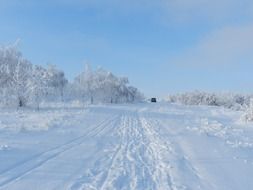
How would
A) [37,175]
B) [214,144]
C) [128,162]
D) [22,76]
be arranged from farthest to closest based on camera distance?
[22,76], [214,144], [128,162], [37,175]

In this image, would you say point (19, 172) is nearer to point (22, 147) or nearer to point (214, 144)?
point (22, 147)

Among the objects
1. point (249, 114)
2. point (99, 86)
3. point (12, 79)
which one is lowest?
point (249, 114)

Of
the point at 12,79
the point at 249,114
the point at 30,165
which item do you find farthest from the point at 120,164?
the point at 12,79

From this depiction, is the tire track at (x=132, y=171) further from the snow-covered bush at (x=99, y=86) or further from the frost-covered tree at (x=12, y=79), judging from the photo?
the snow-covered bush at (x=99, y=86)

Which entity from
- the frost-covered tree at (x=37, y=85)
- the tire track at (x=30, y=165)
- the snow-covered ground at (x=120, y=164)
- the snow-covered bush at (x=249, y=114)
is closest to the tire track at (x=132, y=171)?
the snow-covered ground at (x=120, y=164)

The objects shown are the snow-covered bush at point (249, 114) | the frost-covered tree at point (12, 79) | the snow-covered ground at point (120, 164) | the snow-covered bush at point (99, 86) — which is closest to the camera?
the snow-covered ground at point (120, 164)

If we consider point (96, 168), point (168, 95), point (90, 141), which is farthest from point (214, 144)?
point (168, 95)

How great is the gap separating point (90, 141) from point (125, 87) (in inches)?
3477

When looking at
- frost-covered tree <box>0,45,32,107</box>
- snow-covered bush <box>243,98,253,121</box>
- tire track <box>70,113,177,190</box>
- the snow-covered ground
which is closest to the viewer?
tire track <box>70,113,177,190</box>

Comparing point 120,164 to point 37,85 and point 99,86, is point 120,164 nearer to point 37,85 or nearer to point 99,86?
point 37,85

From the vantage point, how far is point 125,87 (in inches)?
4003

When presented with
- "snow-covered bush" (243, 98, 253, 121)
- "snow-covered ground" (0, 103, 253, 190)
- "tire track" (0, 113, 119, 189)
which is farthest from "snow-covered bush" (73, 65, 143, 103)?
"tire track" (0, 113, 119, 189)

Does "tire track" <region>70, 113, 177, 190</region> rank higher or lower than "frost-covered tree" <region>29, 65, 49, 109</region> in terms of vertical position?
lower

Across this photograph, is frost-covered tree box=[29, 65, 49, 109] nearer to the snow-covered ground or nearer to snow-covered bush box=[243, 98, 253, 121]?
snow-covered bush box=[243, 98, 253, 121]
